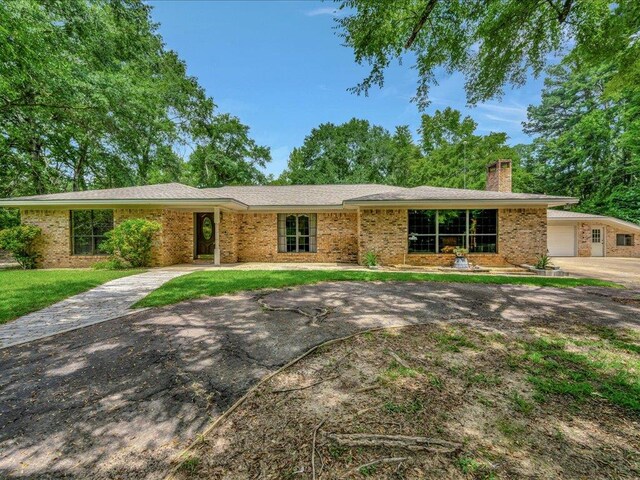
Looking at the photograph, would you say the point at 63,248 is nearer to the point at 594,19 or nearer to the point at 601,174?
the point at 594,19

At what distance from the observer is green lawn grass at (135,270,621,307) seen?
20.7ft

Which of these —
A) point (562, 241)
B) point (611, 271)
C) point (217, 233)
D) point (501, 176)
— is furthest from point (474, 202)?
point (562, 241)

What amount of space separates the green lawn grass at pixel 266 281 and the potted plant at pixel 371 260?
201cm

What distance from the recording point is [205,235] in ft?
48.3

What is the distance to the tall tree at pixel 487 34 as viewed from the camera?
21.7ft

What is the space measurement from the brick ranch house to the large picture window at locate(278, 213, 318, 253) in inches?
11.7

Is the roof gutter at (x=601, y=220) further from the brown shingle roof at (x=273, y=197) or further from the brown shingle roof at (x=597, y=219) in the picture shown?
the brown shingle roof at (x=273, y=197)

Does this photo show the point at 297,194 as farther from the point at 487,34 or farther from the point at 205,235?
the point at 487,34

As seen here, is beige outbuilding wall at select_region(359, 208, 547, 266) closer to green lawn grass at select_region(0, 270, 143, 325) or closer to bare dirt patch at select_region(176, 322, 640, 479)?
bare dirt patch at select_region(176, 322, 640, 479)

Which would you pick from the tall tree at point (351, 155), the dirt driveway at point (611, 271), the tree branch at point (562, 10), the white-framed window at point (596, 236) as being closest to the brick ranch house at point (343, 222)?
the dirt driveway at point (611, 271)

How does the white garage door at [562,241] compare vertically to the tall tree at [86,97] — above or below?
below

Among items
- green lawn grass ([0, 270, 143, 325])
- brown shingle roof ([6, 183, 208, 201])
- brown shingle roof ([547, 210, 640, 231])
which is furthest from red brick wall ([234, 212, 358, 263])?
brown shingle roof ([547, 210, 640, 231])

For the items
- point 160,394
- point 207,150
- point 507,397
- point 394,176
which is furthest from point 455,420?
A: point 394,176

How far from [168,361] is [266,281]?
4589 millimetres
